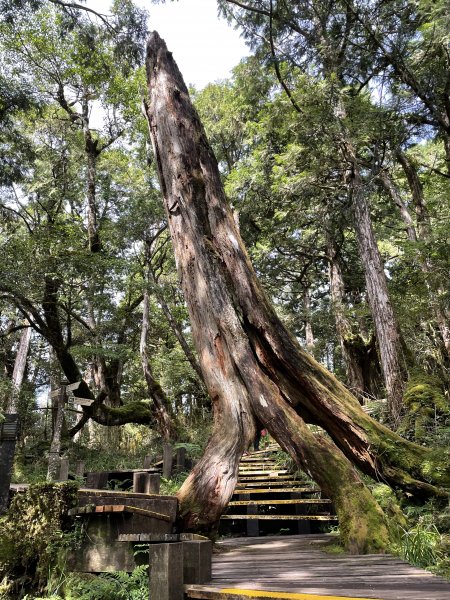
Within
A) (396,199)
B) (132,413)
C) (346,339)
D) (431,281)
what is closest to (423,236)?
(431,281)

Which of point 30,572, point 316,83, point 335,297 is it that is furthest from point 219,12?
point 30,572

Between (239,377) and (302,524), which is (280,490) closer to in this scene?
(302,524)

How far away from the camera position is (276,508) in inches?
339

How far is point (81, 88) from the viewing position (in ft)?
62.8

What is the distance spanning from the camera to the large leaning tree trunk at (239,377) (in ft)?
16.6

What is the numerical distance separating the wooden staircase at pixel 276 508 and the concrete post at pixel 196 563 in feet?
13.8

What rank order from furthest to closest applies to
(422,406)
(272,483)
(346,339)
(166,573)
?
1. (346,339)
2. (272,483)
3. (422,406)
4. (166,573)

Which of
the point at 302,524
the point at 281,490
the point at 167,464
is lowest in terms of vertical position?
the point at 302,524

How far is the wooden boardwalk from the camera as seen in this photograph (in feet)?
8.09

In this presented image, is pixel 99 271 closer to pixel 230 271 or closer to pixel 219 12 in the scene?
pixel 219 12

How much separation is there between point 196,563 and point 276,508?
6.40m

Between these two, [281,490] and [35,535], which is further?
[281,490]

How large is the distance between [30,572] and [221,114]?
71.4 feet

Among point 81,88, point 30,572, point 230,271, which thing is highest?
point 81,88
